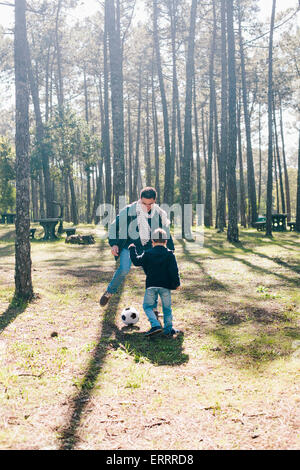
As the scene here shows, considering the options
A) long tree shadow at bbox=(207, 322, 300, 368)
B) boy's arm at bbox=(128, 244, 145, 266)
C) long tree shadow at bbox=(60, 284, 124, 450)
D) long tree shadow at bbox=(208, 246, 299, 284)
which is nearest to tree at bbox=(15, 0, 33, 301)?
long tree shadow at bbox=(60, 284, 124, 450)

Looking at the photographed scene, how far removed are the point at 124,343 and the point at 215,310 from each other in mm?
2181

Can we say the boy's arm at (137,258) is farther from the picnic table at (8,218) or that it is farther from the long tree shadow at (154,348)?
the picnic table at (8,218)

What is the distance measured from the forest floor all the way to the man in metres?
1.16

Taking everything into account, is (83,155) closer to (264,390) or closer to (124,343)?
(124,343)

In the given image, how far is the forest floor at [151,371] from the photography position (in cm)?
308

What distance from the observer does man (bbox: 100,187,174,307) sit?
6184mm

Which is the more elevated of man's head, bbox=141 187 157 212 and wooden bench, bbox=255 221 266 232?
man's head, bbox=141 187 157 212

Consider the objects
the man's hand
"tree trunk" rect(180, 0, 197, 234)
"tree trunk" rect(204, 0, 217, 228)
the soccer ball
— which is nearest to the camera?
the soccer ball

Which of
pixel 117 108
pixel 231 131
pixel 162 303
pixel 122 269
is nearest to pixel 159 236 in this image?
pixel 162 303

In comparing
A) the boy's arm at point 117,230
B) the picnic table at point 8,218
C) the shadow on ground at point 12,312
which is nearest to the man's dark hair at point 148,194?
the boy's arm at point 117,230

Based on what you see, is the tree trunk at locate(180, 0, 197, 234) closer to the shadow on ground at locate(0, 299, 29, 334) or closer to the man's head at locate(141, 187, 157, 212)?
the shadow on ground at locate(0, 299, 29, 334)

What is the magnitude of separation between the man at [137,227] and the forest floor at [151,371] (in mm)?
1164

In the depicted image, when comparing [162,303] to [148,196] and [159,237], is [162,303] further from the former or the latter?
[148,196]
